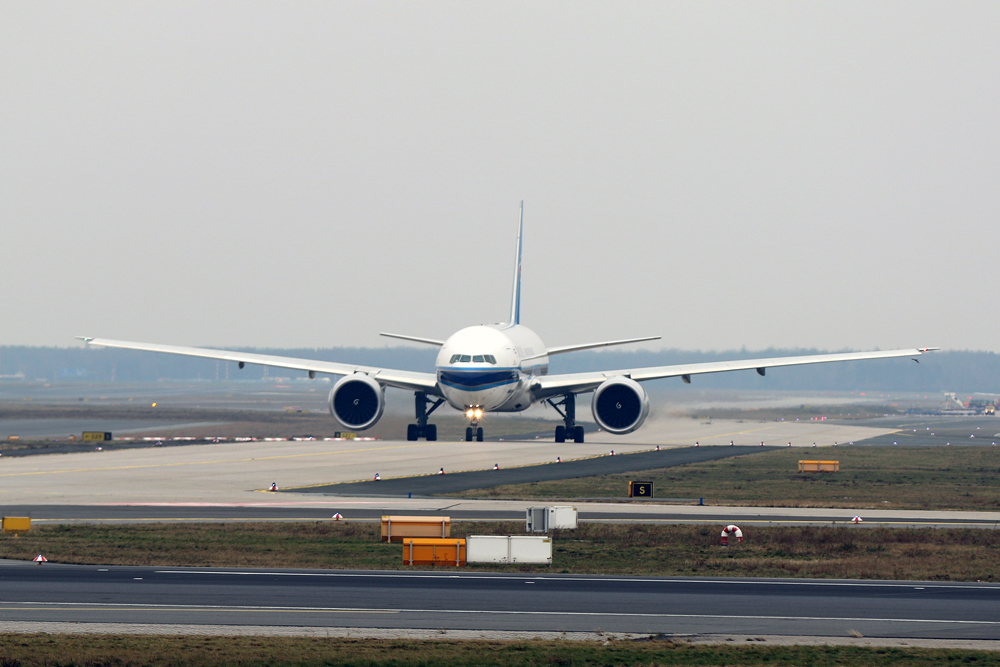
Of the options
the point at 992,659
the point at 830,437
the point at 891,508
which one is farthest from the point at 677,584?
the point at 830,437

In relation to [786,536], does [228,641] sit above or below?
below

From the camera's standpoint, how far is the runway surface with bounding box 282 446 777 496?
1785 inches

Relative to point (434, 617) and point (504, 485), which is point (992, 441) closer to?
point (504, 485)

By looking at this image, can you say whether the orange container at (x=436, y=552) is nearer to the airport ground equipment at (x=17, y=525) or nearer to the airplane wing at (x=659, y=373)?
the airport ground equipment at (x=17, y=525)

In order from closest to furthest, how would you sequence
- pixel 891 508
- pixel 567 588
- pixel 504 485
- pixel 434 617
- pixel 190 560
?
pixel 434 617, pixel 567 588, pixel 190 560, pixel 891 508, pixel 504 485

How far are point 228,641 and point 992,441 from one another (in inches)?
2953

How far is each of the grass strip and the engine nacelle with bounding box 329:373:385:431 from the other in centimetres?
3003

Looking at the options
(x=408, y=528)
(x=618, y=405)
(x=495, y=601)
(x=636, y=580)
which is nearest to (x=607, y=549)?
(x=636, y=580)

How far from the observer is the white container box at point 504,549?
29234 mm

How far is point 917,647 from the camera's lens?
19328 mm

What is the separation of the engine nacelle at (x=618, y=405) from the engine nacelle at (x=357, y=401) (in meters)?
11.9

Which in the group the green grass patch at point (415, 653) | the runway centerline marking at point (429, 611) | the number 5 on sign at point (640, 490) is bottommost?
the green grass patch at point (415, 653)

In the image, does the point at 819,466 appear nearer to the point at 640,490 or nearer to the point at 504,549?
the point at 640,490

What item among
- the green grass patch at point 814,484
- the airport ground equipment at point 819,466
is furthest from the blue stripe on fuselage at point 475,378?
the airport ground equipment at point 819,466
